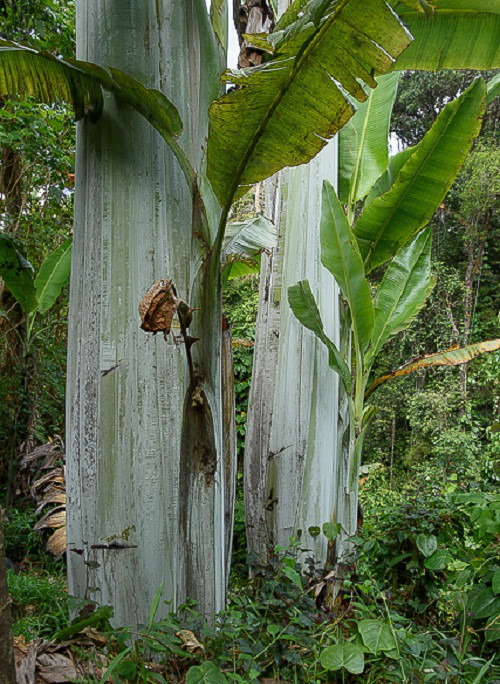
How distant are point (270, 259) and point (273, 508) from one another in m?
1.50

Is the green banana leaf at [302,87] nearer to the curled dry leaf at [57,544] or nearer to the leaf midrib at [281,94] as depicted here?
the leaf midrib at [281,94]

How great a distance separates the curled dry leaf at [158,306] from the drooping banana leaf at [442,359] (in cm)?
213

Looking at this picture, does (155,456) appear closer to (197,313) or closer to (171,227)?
(197,313)

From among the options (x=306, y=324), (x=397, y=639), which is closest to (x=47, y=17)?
(x=306, y=324)

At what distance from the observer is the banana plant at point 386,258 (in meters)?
2.67

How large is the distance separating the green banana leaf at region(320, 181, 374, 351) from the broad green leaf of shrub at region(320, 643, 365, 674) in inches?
68.0

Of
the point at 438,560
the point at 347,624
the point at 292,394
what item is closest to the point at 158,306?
the point at 347,624

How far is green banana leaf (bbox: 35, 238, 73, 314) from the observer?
455 centimetres

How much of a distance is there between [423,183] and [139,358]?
6.80 feet

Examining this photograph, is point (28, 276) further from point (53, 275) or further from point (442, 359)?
point (442, 359)

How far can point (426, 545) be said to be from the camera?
2035 mm

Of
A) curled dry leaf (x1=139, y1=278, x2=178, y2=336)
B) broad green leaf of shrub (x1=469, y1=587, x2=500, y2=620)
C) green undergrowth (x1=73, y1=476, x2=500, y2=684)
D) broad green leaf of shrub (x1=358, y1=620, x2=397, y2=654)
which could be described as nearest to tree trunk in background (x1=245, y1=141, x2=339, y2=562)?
green undergrowth (x1=73, y1=476, x2=500, y2=684)

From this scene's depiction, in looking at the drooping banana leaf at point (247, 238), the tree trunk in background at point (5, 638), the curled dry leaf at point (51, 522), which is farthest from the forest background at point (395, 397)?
the drooping banana leaf at point (247, 238)

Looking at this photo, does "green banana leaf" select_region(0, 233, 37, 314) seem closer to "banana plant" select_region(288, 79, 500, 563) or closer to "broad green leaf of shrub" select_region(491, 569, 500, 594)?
"banana plant" select_region(288, 79, 500, 563)
